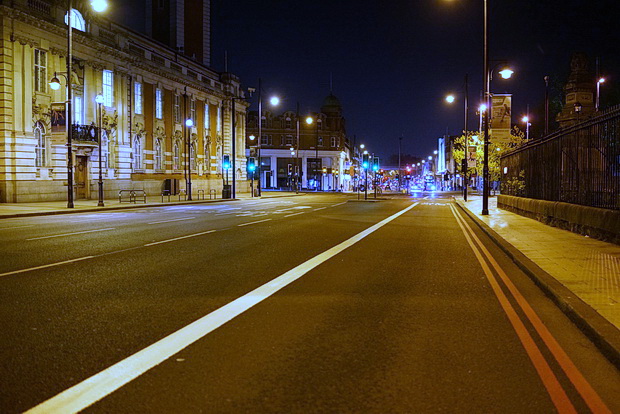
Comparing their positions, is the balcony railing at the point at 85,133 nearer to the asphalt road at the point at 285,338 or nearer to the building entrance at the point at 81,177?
the building entrance at the point at 81,177

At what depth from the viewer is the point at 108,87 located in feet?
150

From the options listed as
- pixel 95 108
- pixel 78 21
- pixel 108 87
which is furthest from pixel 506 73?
pixel 108 87

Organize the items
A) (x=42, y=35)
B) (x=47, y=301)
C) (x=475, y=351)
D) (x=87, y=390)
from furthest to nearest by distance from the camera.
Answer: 1. (x=42, y=35)
2. (x=47, y=301)
3. (x=475, y=351)
4. (x=87, y=390)

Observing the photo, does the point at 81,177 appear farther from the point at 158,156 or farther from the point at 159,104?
Answer: the point at 159,104

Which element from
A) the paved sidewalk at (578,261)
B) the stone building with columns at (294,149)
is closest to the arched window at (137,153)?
the paved sidewalk at (578,261)

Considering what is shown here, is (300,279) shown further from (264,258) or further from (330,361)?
(330,361)

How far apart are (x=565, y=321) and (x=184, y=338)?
4.34 m

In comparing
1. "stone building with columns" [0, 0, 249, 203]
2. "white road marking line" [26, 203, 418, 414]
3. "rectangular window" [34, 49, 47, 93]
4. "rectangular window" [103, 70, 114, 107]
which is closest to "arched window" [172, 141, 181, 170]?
"stone building with columns" [0, 0, 249, 203]

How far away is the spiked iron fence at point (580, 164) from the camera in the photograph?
1441cm

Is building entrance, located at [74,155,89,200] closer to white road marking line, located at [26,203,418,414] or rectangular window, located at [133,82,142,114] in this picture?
rectangular window, located at [133,82,142,114]

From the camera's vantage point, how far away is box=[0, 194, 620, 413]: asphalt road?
4.28m

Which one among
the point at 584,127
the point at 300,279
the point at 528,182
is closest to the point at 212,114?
the point at 528,182

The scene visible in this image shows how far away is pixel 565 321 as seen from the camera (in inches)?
269

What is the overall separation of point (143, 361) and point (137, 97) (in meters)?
48.9
